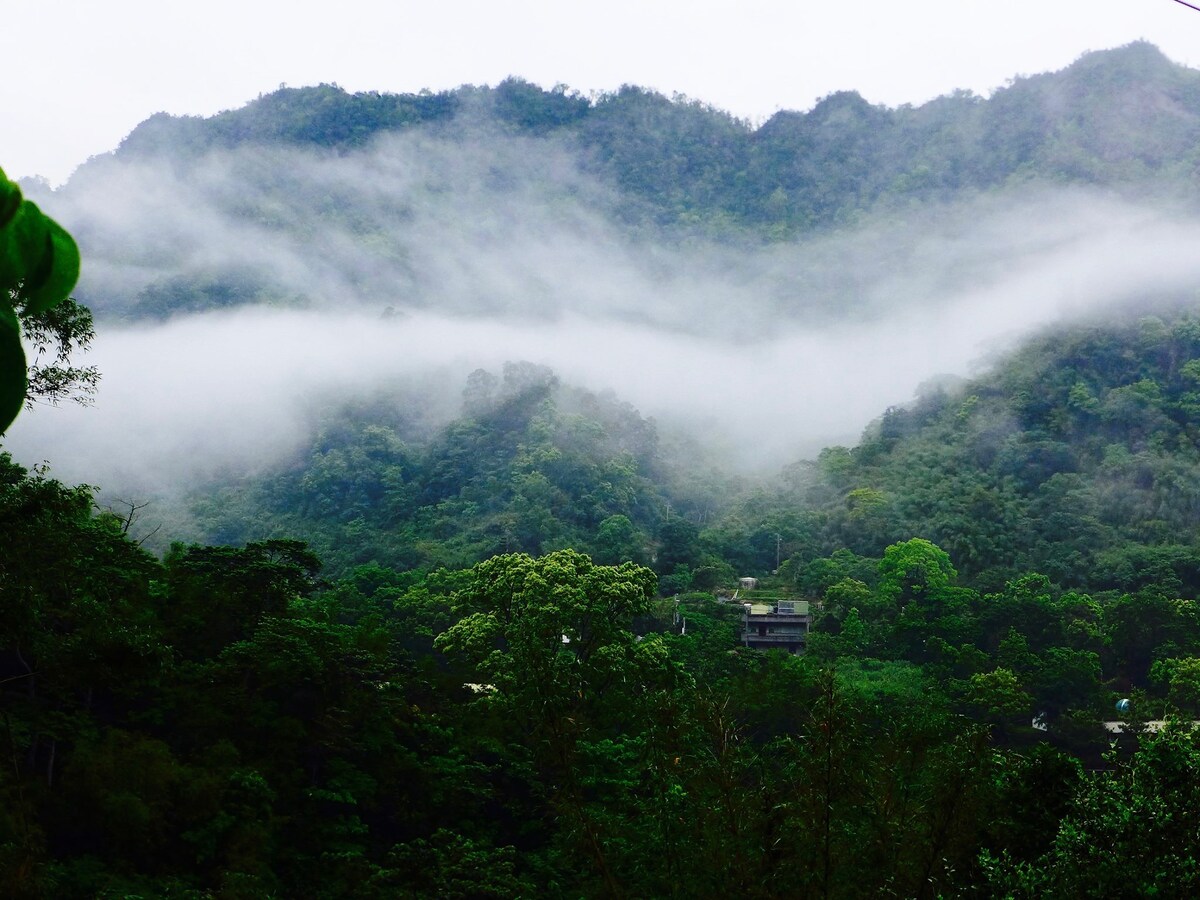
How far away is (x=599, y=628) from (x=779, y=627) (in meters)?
11.4

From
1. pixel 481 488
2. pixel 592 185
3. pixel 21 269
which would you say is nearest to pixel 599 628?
pixel 21 269

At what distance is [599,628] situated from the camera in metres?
13.4

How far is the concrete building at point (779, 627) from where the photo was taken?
23703 mm

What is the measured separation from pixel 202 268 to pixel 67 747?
47.2 m

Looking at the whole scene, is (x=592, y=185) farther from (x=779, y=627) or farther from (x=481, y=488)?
(x=779, y=627)

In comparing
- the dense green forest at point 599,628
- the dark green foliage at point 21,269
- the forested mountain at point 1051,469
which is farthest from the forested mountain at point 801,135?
the dark green foliage at point 21,269

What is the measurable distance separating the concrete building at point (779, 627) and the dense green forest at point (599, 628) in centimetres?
51

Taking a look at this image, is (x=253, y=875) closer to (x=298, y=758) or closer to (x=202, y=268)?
(x=298, y=758)

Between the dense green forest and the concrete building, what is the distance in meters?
0.51

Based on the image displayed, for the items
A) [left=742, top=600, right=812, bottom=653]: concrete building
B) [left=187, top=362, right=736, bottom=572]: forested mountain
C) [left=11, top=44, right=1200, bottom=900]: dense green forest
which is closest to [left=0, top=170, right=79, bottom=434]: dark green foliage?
[left=11, top=44, right=1200, bottom=900]: dense green forest

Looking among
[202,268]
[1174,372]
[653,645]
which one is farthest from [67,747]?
[202,268]

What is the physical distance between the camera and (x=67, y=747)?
29.6 ft

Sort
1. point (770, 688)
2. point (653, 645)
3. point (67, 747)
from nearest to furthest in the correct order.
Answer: point (67, 747) → point (653, 645) → point (770, 688)

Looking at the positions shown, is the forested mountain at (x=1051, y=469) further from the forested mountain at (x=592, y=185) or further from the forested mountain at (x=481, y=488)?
the forested mountain at (x=592, y=185)
